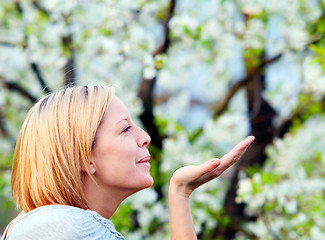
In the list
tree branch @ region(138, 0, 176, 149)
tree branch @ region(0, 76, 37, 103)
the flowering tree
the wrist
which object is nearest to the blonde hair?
the wrist

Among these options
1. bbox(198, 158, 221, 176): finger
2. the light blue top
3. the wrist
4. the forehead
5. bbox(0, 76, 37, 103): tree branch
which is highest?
the forehead

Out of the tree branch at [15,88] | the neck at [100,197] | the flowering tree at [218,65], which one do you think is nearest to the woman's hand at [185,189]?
the neck at [100,197]

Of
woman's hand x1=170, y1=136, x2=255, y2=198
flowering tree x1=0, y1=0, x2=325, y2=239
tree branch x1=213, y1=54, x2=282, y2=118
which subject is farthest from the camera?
tree branch x1=213, y1=54, x2=282, y2=118

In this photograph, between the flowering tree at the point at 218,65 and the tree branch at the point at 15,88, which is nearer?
the flowering tree at the point at 218,65

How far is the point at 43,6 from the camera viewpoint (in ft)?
16.7

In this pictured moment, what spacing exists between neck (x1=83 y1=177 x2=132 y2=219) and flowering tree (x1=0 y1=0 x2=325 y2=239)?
8.99 ft

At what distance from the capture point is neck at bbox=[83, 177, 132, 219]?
1.39 meters

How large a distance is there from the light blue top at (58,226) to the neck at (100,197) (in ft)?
0.43

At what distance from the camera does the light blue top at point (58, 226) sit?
3.86 feet

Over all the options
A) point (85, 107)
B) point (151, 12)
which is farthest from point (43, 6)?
point (85, 107)

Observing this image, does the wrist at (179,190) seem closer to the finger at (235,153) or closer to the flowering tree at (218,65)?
the finger at (235,153)

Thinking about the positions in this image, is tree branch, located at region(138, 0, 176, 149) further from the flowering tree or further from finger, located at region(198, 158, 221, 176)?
finger, located at region(198, 158, 221, 176)

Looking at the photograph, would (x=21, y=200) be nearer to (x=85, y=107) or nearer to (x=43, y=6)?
(x=85, y=107)

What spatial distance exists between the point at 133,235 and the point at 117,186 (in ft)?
11.5
